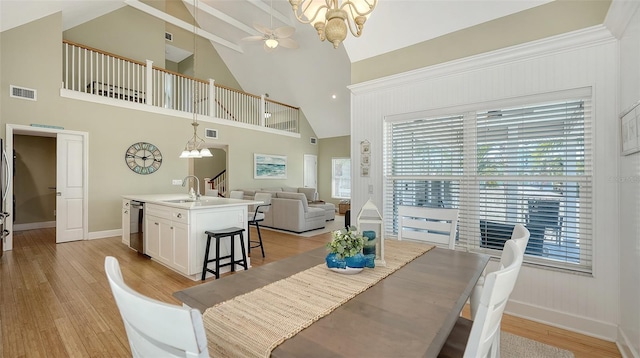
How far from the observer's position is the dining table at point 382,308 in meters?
0.83

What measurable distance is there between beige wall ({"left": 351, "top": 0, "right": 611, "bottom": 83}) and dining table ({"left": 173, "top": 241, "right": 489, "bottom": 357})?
7.43 feet

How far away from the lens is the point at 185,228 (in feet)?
10.6

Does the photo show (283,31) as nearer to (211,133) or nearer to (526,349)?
(211,133)

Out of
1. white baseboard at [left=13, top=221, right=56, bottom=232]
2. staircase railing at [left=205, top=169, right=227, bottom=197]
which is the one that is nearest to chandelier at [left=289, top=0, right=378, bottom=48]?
white baseboard at [left=13, top=221, right=56, bottom=232]

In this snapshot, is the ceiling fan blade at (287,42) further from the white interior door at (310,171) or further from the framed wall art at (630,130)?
the framed wall art at (630,130)

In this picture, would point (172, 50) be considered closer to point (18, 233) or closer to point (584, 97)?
point (18, 233)

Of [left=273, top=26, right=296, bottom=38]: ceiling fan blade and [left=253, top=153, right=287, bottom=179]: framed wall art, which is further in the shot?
[left=253, top=153, right=287, bottom=179]: framed wall art

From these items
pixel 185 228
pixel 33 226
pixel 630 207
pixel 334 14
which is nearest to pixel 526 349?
pixel 630 207

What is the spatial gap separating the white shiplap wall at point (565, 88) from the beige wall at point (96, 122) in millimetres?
5928

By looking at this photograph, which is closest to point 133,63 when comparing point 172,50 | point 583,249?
point 172,50

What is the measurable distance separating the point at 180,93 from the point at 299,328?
7474 mm

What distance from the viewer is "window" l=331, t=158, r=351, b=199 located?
10258 mm

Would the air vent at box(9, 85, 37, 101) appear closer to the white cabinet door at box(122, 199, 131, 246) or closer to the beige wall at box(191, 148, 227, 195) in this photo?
the white cabinet door at box(122, 199, 131, 246)

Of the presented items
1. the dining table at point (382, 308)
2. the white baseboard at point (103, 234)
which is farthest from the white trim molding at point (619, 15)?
the white baseboard at point (103, 234)
